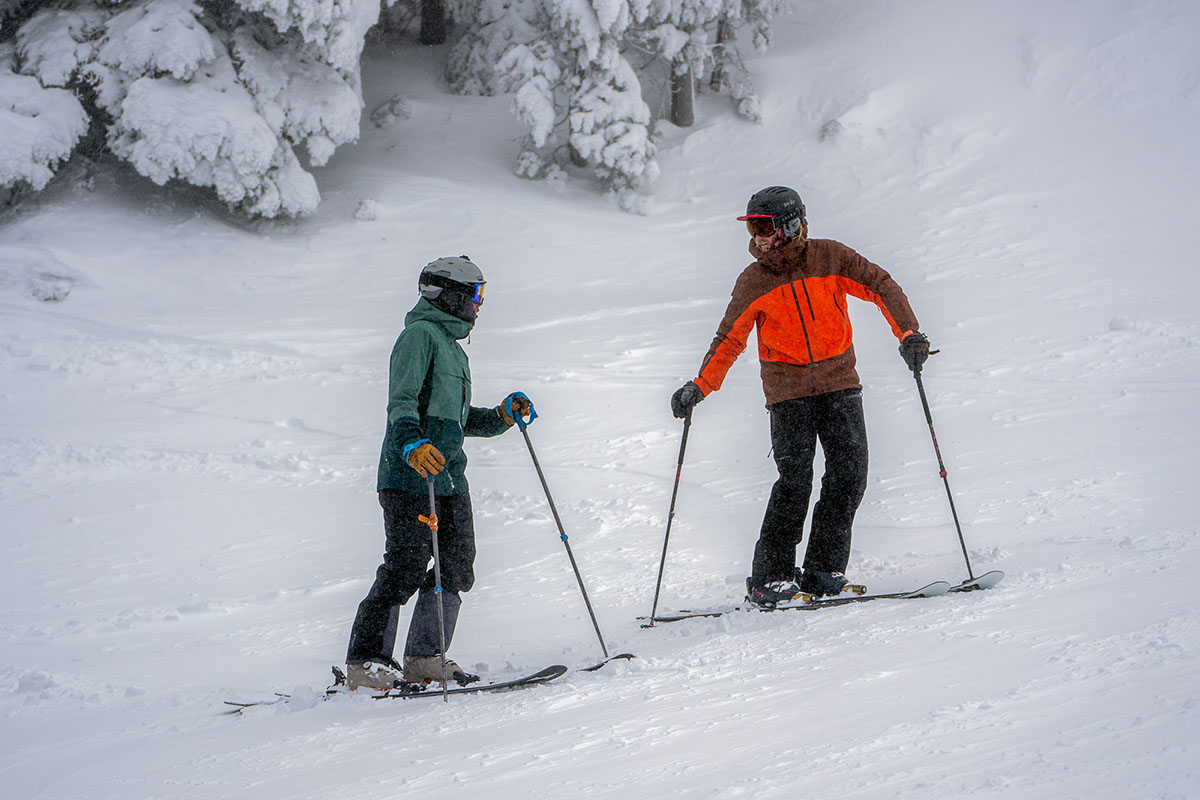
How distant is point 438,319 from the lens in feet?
13.3

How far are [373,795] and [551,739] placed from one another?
0.56m

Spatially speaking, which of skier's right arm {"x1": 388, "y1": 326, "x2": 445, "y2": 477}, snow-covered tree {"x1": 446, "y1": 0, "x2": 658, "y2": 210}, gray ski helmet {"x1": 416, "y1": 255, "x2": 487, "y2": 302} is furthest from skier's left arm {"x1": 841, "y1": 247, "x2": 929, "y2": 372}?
snow-covered tree {"x1": 446, "y1": 0, "x2": 658, "y2": 210}

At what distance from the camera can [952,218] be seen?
15070 mm

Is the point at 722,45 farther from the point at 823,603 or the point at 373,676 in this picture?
the point at 373,676

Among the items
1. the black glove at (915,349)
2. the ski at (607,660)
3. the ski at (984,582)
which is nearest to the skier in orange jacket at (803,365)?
the black glove at (915,349)

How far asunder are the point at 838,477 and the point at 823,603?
57 centimetres

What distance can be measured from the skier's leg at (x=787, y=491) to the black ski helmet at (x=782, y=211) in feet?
2.49

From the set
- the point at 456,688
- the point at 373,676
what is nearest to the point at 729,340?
the point at 456,688

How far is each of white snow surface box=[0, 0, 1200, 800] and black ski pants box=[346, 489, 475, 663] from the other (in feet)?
0.83

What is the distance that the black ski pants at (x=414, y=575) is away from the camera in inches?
158

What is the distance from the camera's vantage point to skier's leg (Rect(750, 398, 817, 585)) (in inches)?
185

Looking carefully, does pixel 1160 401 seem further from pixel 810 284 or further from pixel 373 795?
pixel 373 795

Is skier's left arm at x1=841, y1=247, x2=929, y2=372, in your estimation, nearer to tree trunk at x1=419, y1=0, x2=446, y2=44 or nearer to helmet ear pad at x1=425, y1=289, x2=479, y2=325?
helmet ear pad at x1=425, y1=289, x2=479, y2=325

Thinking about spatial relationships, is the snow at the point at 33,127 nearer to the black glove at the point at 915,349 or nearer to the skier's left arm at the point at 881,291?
the skier's left arm at the point at 881,291
